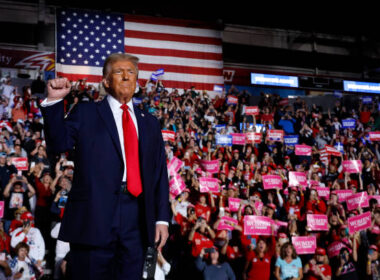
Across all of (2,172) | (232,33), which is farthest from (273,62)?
(2,172)

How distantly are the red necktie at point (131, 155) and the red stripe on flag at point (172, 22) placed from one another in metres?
13.3

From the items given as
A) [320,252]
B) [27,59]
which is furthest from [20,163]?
[27,59]

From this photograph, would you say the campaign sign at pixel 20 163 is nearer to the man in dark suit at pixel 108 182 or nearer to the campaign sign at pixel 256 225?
the campaign sign at pixel 256 225

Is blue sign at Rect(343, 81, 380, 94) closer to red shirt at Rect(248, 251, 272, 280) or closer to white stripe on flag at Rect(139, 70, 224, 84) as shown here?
white stripe on flag at Rect(139, 70, 224, 84)

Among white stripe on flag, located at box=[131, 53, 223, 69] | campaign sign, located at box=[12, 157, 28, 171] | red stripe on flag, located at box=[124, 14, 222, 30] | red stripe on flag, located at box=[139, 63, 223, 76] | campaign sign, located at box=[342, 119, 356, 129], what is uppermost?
red stripe on flag, located at box=[124, 14, 222, 30]

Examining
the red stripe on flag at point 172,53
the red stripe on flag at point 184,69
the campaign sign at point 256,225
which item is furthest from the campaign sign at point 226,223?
the red stripe on flag at point 172,53

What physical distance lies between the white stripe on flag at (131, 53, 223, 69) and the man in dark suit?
41.3 feet

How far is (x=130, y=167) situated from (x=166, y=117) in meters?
8.19

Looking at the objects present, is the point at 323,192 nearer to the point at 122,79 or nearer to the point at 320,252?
the point at 320,252

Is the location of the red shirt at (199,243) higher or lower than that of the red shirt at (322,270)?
higher

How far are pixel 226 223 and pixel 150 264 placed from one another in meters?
4.84

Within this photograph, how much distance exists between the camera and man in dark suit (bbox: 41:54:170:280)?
1704 millimetres

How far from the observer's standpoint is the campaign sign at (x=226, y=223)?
21.2ft

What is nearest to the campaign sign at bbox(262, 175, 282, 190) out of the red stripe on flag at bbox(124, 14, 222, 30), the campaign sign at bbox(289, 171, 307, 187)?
the campaign sign at bbox(289, 171, 307, 187)
